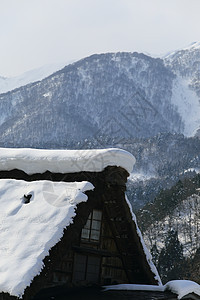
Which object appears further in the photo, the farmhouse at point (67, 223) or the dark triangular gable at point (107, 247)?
the dark triangular gable at point (107, 247)

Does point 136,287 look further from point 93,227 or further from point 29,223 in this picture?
point 29,223

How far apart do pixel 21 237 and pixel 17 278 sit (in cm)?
116

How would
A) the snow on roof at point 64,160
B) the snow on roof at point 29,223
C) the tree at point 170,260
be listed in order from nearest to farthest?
the snow on roof at point 29,223
the snow on roof at point 64,160
the tree at point 170,260

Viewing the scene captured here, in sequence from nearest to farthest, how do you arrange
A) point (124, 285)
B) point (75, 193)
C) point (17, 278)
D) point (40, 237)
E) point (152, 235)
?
point (17, 278) < point (40, 237) < point (75, 193) < point (124, 285) < point (152, 235)

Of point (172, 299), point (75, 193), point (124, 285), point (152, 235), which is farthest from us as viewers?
point (152, 235)

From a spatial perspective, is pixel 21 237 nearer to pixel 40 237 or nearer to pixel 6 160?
pixel 40 237

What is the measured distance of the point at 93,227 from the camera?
1290 cm

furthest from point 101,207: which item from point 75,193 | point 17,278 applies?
point 17,278

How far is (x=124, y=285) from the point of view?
12.8m

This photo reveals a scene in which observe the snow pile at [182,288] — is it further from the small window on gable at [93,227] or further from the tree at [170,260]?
the tree at [170,260]

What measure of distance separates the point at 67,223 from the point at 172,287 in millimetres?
3713

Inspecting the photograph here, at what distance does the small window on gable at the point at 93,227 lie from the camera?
41.8 feet

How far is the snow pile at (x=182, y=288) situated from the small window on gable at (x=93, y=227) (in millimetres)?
2238

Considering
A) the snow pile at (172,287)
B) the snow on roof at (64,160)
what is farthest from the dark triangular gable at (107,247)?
the snow pile at (172,287)
